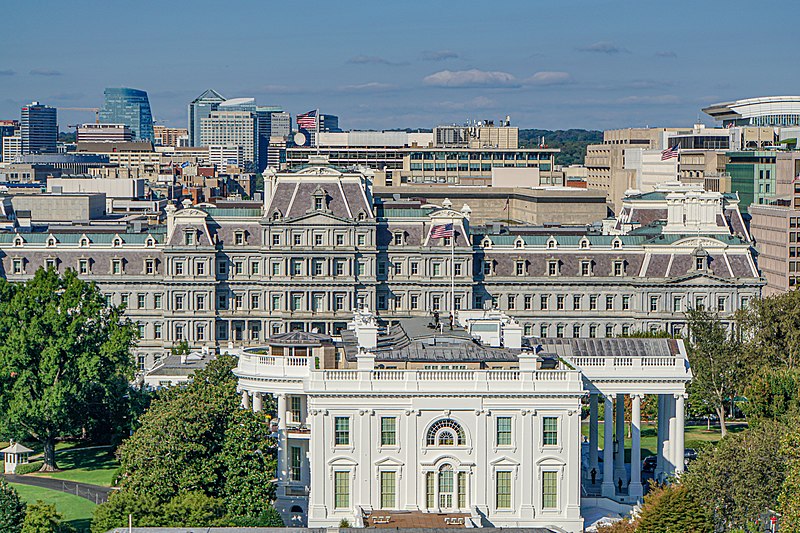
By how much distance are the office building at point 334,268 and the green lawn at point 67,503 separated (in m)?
69.2

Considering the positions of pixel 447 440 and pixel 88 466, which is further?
pixel 88 466

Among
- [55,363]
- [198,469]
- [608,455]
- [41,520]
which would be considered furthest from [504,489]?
[55,363]

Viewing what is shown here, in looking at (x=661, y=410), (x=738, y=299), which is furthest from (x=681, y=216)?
(x=661, y=410)

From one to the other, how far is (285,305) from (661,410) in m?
82.6

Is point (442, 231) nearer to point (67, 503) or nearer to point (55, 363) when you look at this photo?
point (55, 363)

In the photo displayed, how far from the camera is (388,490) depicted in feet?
310

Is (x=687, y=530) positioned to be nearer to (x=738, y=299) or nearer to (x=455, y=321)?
(x=455, y=321)

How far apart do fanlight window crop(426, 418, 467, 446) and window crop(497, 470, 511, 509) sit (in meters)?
2.75

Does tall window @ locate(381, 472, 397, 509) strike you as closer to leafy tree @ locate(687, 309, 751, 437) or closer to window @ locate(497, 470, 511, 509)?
window @ locate(497, 470, 511, 509)

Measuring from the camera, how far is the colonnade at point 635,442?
10475 cm

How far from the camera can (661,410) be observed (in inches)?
4227

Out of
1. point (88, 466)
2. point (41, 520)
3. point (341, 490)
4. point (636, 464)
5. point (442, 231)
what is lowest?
point (88, 466)

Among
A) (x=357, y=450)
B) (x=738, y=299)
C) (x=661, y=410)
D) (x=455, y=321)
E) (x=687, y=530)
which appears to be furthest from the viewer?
(x=738, y=299)

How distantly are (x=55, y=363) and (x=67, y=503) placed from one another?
561 inches
